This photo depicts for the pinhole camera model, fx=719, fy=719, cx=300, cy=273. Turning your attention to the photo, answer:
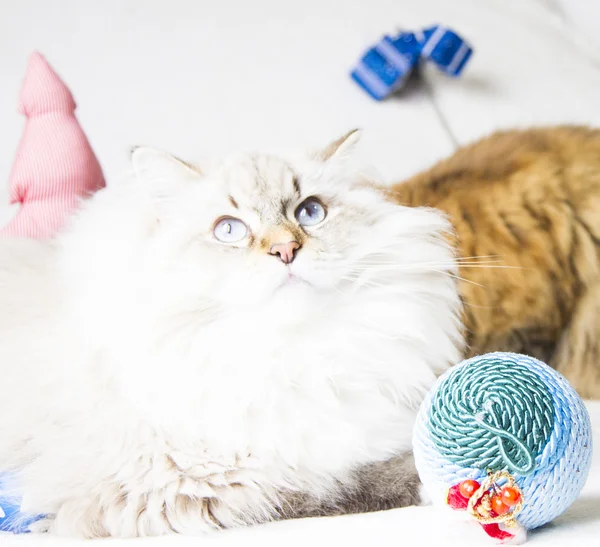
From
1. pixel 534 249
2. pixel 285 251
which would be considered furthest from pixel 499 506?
pixel 534 249

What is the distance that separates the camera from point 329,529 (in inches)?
39.1

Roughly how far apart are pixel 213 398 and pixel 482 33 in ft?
7.16

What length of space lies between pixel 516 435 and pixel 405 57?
191cm

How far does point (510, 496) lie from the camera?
80cm

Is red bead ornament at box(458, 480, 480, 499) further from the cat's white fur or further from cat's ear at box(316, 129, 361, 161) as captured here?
Answer: cat's ear at box(316, 129, 361, 161)

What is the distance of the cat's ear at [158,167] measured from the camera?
1.23 m

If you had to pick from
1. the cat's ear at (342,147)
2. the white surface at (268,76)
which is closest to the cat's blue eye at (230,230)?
the cat's ear at (342,147)

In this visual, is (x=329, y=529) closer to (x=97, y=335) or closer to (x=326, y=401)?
(x=326, y=401)

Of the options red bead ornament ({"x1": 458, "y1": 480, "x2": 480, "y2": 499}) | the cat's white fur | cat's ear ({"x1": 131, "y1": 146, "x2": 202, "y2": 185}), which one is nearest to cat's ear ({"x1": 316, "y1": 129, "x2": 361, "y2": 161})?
the cat's white fur

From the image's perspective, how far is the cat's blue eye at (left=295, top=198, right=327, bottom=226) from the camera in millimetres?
1243

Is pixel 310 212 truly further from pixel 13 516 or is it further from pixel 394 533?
pixel 13 516

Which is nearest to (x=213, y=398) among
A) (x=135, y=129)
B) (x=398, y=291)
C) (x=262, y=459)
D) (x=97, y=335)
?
(x=262, y=459)

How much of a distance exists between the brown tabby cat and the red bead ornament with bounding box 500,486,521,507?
72cm

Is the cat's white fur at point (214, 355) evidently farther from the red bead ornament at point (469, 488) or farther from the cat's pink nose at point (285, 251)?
the red bead ornament at point (469, 488)
